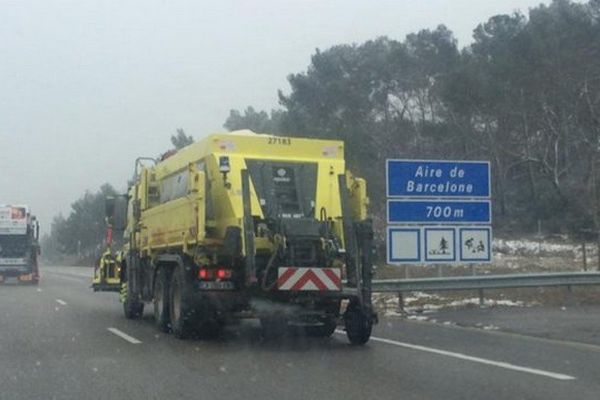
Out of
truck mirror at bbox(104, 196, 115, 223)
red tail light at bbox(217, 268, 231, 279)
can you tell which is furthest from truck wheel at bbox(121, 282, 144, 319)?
red tail light at bbox(217, 268, 231, 279)

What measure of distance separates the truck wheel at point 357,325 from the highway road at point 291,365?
0.18m

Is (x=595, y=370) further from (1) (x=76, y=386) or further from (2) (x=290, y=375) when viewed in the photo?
(1) (x=76, y=386)

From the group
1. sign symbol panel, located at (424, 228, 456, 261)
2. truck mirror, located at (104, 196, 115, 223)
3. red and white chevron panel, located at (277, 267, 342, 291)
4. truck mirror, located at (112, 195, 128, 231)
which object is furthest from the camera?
sign symbol panel, located at (424, 228, 456, 261)

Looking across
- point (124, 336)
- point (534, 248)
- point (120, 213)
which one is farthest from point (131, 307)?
point (534, 248)

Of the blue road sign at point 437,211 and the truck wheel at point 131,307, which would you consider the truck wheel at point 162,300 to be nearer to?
the truck wheel at point 131,307

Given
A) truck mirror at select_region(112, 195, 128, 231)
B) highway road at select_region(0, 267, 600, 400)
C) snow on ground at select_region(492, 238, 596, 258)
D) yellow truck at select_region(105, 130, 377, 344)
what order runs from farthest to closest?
snow on ground at select_region(492, 238, 596, 258), truck mirror at select_region(112, 195, 128, 231), yellow truck at select_region(105, 130, 377, 344), highway road at select_region(0, 267, 600, 400)

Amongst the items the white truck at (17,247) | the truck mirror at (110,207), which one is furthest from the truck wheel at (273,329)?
the white truck at (17,247)

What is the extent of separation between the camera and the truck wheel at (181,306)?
1424cm

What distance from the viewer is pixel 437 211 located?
21844mm

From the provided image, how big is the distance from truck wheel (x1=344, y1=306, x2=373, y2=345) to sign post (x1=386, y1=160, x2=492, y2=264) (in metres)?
7.15

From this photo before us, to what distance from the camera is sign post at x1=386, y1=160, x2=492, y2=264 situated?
70.7ft

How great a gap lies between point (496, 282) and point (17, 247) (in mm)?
28598

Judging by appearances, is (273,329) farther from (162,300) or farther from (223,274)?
(223,274)

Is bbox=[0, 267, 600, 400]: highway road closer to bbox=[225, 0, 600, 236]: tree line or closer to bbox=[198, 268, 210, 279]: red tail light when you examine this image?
bbox=[198, 268, 210, 279]: red tail light
